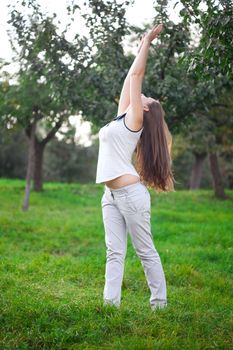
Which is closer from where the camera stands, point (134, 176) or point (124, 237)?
point (134, 176)

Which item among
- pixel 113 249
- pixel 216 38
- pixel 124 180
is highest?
pixel 216 38

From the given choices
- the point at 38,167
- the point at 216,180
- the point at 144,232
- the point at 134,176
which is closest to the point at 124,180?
the point at 134,176

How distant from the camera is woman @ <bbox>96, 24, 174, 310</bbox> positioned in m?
4.69

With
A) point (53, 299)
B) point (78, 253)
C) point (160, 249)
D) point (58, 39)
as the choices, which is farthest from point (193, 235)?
point (53, 299)

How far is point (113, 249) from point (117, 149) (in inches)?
40.7

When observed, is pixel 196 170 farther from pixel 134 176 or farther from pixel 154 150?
pixel 134 176

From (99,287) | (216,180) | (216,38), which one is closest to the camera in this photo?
(216,38)

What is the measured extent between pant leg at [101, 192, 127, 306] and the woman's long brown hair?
464mm

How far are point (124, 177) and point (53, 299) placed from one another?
1.75 meters

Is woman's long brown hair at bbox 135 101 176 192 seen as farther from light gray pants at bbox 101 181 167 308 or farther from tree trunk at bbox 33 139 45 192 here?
tree trunk at bbox 33 139 45 192

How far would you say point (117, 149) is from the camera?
15.4 feet

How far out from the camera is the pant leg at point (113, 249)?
4.81 metres

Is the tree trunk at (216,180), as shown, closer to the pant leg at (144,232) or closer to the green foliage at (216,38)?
the green foliage at (216,38)

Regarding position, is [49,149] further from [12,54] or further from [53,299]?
[53,299]
